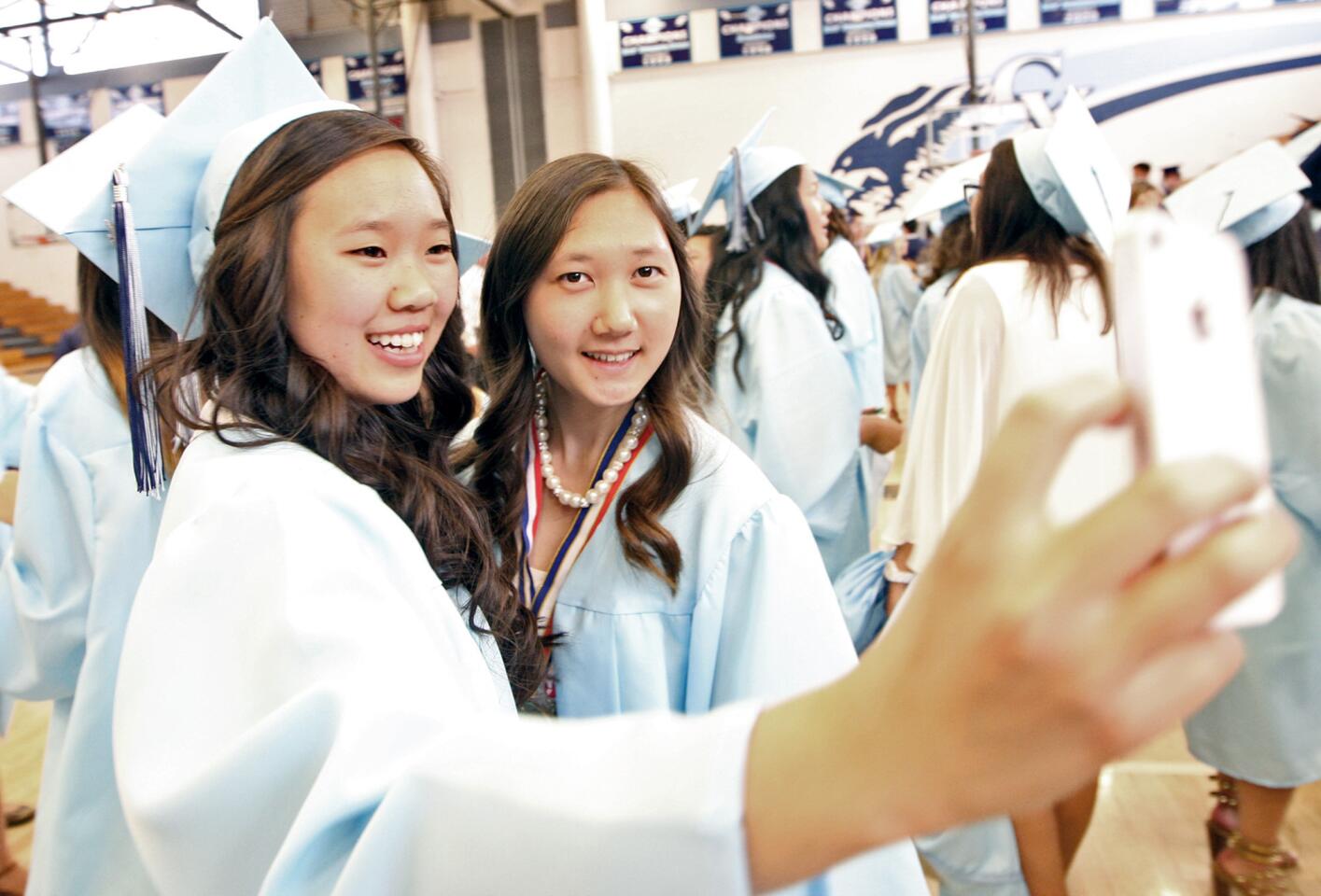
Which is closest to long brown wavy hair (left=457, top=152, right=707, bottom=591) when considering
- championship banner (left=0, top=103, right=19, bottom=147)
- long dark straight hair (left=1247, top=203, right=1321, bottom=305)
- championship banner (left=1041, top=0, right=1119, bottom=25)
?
long dark straight hair (left=1247, top=203, right=1321, bottom=305)

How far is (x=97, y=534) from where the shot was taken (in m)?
1.69

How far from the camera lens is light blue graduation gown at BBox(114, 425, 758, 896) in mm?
515

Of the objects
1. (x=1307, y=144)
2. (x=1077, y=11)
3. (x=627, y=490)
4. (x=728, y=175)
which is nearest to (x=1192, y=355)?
(x=627, y=490)

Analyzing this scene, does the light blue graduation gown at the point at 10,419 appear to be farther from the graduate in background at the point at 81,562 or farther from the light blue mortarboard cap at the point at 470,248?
the light blue mortarboard cap at the point at 470,248

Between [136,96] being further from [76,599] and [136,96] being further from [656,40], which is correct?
[76,599]

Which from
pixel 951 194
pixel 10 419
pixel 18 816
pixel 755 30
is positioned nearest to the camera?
pixel 10 419

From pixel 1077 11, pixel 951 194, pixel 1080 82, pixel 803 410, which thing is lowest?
pixel 803 410

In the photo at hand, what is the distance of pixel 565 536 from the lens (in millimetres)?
1416

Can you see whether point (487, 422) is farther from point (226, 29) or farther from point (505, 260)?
point (226, 29)

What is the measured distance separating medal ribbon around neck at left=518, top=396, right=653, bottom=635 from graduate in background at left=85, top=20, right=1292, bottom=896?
0.11m

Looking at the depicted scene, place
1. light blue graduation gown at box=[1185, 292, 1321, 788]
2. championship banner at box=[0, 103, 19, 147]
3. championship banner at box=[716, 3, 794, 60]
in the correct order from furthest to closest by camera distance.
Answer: championship banner at box=[0, 103, 19, 147] → championship banner at box=[716, 3, 794, 60] → light blue graduation gown at box=[1185, 292, 1321, 788]

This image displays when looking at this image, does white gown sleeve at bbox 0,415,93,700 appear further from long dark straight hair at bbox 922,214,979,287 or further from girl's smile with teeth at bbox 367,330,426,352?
long dark straight hair at bbox 922,214,979,287

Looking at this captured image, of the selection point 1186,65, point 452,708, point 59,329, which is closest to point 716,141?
point 1186,65

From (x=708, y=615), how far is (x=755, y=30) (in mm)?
11408
